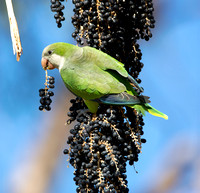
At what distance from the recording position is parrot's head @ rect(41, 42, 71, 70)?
2.66 m

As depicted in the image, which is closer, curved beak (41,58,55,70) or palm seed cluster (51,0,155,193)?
palm seed cluster (51,0,155,193)

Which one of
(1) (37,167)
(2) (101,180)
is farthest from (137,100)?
(1) (37,167)

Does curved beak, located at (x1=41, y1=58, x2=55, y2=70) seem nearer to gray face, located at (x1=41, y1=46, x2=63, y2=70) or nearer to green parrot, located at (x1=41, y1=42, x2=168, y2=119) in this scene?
gray face, located at (x1=41, y1=46, x2=63, y2=70)

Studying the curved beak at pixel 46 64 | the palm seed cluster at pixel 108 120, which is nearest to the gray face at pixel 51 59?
the curved beak at pixel 46 64

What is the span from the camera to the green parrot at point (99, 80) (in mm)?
2498

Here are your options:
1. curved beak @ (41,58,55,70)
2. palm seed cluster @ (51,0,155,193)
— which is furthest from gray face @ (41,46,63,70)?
palm seed cluster @ (51,0,155,193)

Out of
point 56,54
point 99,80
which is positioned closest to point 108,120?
point 99,80

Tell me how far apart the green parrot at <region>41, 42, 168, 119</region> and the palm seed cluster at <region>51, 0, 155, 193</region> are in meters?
0.06

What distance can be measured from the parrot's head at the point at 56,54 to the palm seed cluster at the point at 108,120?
0.13m

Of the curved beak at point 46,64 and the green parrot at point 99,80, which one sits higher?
the curved beak at point 46,64

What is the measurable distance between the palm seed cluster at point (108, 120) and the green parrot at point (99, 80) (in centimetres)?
6

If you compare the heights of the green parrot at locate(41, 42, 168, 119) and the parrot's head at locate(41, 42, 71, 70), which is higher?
the parrot's head at locate(41, 42, 71, 70)

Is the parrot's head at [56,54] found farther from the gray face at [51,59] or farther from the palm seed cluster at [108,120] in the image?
the palm seed cluster at [108,120]

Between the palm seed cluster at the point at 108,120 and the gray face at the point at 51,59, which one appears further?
the gray face at the point at 51,59
